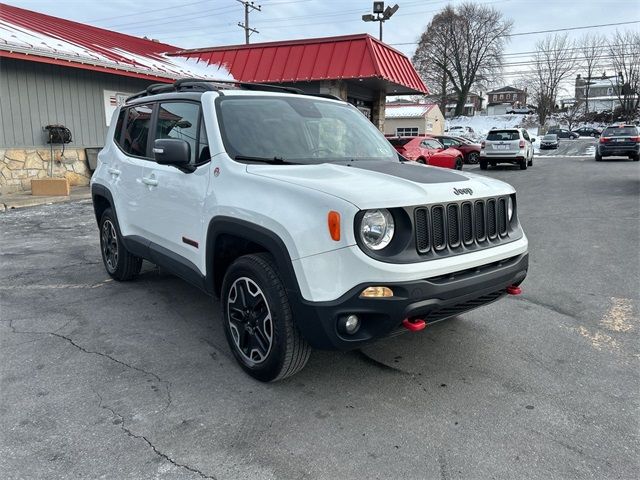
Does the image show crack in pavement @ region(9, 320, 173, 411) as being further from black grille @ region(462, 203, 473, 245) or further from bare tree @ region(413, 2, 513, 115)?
bare tree @ region(413, 2, 513, 115)

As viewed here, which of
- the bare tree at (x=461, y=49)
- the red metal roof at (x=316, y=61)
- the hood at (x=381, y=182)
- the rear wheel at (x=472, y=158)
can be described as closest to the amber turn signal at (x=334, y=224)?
A: the hood at (x=381, y=182)

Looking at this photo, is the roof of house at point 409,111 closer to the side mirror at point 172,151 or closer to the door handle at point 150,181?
the door handle at point 150,181

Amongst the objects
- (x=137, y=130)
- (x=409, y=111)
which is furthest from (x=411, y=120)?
(x=137, y=130)

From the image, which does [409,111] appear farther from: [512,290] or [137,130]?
[512,290]

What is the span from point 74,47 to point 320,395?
13.3 metres

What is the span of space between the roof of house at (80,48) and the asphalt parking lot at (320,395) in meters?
8.40

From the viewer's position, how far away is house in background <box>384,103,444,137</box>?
4359 cm

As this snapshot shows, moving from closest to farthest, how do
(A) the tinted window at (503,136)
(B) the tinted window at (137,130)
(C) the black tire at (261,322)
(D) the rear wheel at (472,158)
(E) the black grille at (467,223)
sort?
(C) the black tire at (261,322) < (E) the black grille at (467,223) < (B) the tinted window at (137,130) < (A) the tinted window at (503,136) < (D) the rear wheel at (472,158)

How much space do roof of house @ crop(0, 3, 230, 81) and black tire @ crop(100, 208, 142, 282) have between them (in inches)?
299

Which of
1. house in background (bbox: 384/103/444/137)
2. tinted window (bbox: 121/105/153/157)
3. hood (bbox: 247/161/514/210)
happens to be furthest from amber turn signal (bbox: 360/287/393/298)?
house in background (bbox: 384/103/444/137)

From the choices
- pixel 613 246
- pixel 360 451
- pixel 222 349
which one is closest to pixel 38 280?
pixel 222 349

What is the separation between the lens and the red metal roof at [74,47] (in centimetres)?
1135

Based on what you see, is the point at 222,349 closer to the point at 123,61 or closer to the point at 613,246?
the point at 613,246

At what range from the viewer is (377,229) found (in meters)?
2.76
